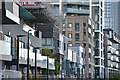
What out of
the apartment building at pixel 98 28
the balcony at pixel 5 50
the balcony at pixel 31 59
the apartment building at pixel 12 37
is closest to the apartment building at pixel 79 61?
the apartment building at pixel 98 28

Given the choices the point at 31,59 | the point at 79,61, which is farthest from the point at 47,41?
the point at 79,61

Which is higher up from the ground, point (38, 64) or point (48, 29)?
point (48, 29)

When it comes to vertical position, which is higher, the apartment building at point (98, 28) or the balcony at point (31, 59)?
the apartment building at point (98, 28)

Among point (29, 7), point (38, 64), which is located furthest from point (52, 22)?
point (38, 64)

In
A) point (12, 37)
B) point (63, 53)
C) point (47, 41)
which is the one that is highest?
point (47, 41)

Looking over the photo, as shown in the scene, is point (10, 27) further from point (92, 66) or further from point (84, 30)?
point (92, 66)

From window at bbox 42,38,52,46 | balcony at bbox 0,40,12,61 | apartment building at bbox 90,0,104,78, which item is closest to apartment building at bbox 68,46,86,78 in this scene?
window at bbox 42,38,52,46

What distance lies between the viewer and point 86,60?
143 m

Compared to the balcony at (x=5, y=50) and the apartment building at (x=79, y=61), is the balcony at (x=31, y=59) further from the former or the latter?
the apartment building at (x=79, y=61)

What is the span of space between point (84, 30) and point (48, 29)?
2041 inches

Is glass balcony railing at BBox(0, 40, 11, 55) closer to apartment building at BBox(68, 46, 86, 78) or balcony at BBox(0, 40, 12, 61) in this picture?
balcony at BBox(0, 40, 12, 61)

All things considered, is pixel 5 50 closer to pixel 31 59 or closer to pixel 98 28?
pixel 31 59

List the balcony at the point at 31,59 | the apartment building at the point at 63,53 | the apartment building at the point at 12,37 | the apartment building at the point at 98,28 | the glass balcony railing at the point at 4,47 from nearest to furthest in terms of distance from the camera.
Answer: the glass balcony railing at the point at 4,47
the apartment building at the point at 12,37
the balcony at the point at 31,59
the apartment building at the point at 63,53
the apartment building at the point at 98,28

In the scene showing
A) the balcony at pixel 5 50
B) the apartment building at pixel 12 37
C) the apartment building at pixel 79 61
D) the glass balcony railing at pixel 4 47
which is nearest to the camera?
the glass balcony railing at pixel 4 47
